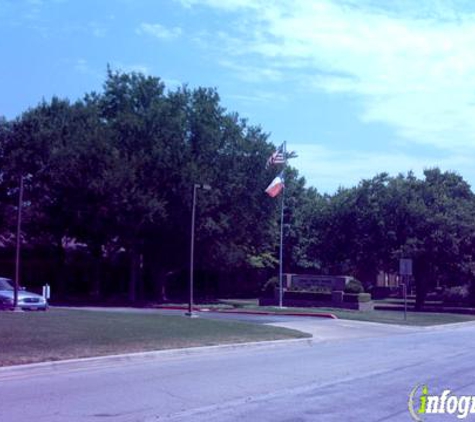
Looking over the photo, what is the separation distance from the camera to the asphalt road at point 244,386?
10617 mm

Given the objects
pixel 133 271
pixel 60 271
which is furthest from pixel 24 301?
pixel 60 271

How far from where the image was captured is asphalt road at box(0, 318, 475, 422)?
34.8ft

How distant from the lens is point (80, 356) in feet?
54.2

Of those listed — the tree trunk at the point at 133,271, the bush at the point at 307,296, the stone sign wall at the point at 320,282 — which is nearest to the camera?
the bush at the point at 307,296

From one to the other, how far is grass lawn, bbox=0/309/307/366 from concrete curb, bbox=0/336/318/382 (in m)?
0.38

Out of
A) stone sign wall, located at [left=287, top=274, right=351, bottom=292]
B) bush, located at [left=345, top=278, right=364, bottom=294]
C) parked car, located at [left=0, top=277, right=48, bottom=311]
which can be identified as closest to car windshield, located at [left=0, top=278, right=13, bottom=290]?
parked car, located at [left=0, top=277, right=48, bottom=311]

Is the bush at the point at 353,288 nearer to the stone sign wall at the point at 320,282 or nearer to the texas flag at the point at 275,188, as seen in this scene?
the stone sign wall at the point at 320,282

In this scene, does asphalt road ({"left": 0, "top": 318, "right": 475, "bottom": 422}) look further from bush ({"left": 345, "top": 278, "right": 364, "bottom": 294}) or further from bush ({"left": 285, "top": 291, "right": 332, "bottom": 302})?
bush ({"left": 285, "top": 291, "right": 332, "bottom": 302})

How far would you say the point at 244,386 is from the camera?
13438mm

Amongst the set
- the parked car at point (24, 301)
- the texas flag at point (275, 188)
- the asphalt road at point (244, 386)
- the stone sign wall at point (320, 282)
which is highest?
the texas flag at point (275, 188)

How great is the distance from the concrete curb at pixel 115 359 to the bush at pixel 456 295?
125 feet

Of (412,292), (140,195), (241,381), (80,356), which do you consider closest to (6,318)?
(80,356)

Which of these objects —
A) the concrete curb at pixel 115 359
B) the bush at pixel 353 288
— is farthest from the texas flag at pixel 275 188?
the concrete curb at pixel 115 359

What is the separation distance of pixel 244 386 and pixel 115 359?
4.40 m
